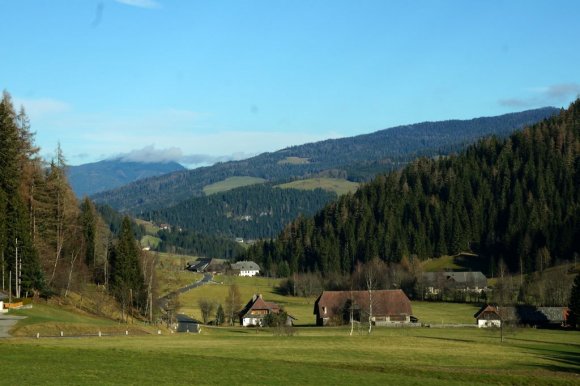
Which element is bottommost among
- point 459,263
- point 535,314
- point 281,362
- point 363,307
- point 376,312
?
point 535,314

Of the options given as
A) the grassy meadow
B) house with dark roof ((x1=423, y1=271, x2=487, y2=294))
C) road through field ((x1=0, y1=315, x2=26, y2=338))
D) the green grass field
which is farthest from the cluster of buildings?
road through field ((x1=0, y1=315, x2=26, y2=338))

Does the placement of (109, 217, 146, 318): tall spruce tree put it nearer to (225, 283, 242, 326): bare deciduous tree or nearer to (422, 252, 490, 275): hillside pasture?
(225, 283, 242, 326): bare deciduous tree

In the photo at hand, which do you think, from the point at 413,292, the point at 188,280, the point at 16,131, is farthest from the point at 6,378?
the point at 188,280

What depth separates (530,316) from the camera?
11475 cm

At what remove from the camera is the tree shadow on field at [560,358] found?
52.7 metres

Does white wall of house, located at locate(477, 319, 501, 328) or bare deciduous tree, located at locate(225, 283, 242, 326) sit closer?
white wall of house, located at locate(477, 319, 501, 328)

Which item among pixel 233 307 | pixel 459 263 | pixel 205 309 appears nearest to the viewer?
pixel 205 309

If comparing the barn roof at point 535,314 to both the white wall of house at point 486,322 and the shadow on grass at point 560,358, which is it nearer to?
the white wall of house at point 486,322

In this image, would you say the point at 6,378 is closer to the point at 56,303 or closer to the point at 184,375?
the point at 184,375

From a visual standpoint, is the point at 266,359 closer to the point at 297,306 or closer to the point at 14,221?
the point at 14,221

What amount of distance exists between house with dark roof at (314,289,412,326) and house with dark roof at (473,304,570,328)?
11753 millimetres

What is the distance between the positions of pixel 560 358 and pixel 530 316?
5602cm

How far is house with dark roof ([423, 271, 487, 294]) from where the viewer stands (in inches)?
6093

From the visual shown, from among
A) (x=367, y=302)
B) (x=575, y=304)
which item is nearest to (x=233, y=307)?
(x=367, y=302)
